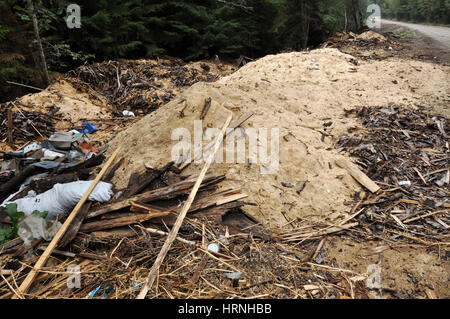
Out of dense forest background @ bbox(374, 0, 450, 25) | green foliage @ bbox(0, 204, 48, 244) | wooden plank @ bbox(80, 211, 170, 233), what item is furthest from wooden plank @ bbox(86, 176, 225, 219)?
dense forest background @ bbox(374, 0, 450, 25)

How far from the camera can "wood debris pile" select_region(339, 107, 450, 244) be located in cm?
296

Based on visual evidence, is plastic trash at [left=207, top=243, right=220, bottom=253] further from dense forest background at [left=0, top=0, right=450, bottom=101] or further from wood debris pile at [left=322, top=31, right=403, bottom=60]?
wood debris pile at [left=322, top=31, right=403, bottom=60]

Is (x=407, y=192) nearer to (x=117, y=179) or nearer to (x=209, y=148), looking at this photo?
(x=209, y=148)

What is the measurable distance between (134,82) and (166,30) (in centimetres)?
446

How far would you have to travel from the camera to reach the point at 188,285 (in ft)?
7.20

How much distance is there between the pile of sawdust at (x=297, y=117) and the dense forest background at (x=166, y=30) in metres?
4.74

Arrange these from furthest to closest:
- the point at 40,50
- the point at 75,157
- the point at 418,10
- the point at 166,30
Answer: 1. the point at 418,10
2. the point at 166,30
3. the point at 40,50
4. the point at 75,157

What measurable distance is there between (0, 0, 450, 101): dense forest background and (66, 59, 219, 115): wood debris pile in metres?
0.74

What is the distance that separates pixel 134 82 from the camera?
8797 mm

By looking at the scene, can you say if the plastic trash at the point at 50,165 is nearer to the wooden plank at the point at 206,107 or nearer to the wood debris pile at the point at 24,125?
the wooden plank at the point at 206,107

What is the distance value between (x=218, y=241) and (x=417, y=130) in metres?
4.55

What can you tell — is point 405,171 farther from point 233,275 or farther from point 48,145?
point 48,145

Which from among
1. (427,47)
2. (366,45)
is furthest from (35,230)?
(427,47)
